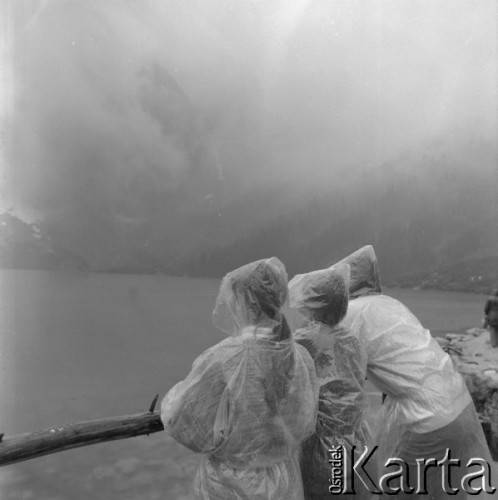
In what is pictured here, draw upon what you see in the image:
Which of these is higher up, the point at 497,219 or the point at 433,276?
the point at 497,219

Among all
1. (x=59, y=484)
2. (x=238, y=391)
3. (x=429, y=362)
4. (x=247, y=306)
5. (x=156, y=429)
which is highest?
(x=247, y=306)

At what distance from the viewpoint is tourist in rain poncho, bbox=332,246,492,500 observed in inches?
77.4

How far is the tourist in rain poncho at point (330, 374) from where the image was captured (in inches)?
73.4

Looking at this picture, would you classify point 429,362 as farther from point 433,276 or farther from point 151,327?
point 433,276

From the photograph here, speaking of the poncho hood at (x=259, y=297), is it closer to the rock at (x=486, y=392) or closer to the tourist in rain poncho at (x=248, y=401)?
the tourist in rain poncho at (x=248, y=401)

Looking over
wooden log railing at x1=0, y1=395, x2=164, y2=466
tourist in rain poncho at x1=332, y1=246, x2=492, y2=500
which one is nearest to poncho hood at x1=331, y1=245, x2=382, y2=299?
tourist in rain poncho at x1=332, y1=246, x2=492, y2=500

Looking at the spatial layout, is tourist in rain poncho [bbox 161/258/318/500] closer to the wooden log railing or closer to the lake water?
the wooden log railing

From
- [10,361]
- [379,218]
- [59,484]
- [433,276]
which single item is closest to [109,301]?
[10,361]

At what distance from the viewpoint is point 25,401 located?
27.1 m

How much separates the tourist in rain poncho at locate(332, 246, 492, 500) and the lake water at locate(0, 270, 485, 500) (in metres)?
3.95

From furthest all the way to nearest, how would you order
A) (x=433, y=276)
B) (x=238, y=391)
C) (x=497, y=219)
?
1. (x=497, y=219)
2. (x=433, y=276)
3. (x=238, y=391)

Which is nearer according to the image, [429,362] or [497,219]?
[429,362]

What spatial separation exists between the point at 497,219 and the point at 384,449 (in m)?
70.9

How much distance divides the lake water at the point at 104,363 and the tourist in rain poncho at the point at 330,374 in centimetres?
398
